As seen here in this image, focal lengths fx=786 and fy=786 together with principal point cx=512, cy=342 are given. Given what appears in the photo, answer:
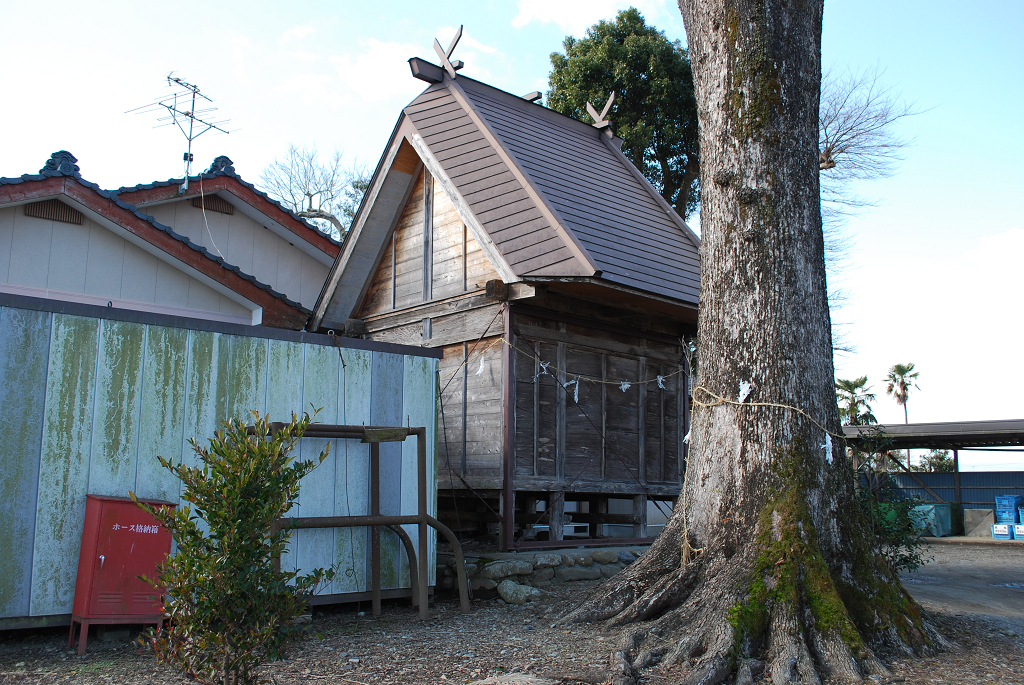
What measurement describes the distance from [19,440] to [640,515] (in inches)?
288

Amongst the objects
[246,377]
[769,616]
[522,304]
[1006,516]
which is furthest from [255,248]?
[1006,516]

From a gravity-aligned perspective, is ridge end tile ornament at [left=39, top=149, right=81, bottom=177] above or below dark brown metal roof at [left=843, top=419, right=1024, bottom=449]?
above

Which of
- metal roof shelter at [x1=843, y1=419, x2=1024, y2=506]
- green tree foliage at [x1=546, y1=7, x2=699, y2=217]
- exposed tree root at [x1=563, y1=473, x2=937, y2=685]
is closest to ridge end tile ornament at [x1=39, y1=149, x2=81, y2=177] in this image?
exposed tree root at [x1=563, y1=473, x2=937, y2=685]

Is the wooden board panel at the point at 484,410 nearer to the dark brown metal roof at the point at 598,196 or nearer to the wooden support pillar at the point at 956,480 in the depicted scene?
the dark brown metal roof at the point at 598,196

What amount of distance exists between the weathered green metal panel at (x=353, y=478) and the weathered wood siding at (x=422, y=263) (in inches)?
114

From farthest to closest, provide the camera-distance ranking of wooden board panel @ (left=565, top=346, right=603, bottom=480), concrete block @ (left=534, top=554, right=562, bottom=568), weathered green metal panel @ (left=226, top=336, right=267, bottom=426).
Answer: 1. wooden board panel @ (left=565, top=346, right=603, bottom=480)
2. concrete block @ (left=534, top=554, right=562, bottom=568)
3. weathered green metal panel @ (left=226, top=336, right=267, bottom=426)

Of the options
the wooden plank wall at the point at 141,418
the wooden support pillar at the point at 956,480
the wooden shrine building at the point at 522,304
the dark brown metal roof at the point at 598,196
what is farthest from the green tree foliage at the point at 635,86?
the wooden plank wall at the point at 141,418

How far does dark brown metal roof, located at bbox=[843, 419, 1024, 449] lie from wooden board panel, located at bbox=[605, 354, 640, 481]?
8806 millimetres

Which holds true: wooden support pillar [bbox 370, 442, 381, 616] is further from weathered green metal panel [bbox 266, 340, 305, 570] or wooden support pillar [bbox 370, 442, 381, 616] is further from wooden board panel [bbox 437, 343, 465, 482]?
wooden board panel [bbox 437, 343, 465, 482]

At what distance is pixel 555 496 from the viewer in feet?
31.1

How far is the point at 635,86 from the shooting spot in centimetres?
2073

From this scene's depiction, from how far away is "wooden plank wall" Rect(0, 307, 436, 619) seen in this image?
5.39 metres

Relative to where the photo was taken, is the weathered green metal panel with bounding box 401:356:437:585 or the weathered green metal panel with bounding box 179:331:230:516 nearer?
the weathered green metal panel with bounding box 179:331:230:516

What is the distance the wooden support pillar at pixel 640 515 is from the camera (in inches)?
407
